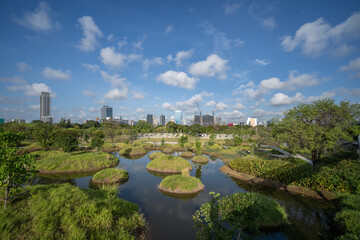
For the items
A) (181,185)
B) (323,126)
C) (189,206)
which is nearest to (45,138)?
(181,185)

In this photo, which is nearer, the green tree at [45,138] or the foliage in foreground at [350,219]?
the foliage in foreground at [350,219]

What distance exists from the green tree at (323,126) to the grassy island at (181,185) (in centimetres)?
1604

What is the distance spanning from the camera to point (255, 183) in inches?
773

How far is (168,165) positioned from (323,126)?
2342cm

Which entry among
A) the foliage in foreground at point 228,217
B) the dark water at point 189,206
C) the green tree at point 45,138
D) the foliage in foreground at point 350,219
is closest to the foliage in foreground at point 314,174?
the dark water at point 189,206

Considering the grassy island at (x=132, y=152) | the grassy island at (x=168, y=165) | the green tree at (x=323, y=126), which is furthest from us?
the grassy island at (x=132, y=152)

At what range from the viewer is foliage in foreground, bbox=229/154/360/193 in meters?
15.1

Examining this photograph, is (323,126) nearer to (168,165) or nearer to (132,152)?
(168,165)

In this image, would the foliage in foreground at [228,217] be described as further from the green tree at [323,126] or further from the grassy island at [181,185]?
the green tree at [323,126]

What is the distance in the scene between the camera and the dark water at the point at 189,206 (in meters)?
10.6

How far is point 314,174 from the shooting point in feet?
57.6

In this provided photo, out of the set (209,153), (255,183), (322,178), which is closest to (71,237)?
(255,183)

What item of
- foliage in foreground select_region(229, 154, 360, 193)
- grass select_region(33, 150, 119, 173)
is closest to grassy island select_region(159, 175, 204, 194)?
foliage in foreground select_region(229, 154, 360, 193)

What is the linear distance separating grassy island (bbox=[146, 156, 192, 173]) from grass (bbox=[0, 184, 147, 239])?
12.9 m
